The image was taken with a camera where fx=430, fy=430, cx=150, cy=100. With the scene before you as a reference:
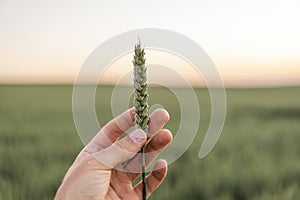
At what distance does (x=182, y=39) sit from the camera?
991 mm

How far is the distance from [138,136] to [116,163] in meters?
0.14

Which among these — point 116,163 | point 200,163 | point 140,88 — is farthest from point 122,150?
point 200,163

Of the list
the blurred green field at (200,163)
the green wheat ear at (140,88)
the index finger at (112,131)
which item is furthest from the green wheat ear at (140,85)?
the blurred green field at (200,163)

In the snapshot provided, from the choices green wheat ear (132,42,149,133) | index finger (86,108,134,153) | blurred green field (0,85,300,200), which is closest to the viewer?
green wheat ear (132,42,149,133)

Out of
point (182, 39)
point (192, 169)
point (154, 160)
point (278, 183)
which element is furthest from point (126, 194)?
point (278, 183)

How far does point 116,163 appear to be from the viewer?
1.04m

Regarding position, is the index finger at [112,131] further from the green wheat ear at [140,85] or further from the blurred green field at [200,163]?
the blurred green field at [200,163]

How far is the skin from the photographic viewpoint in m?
1.01

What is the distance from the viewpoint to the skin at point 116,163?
39.8 inches

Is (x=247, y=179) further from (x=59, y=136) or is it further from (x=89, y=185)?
(x=59, y=136)

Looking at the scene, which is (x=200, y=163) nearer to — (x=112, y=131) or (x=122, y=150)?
(x=112, y=131)

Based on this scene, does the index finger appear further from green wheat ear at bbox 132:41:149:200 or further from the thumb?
green wheat ear at bbox 132:41:149:200

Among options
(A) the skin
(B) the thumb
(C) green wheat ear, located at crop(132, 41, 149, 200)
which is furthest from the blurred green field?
(C) green wheat ear, located at crop(132, 41, 149, 200)

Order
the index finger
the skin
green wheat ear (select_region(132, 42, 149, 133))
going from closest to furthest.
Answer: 1. green wheat ear (select_region(132, 42, 149, 133))
2. the skin
3. the index finger
